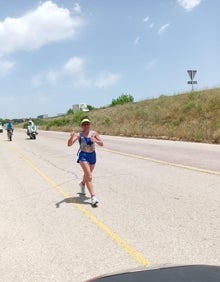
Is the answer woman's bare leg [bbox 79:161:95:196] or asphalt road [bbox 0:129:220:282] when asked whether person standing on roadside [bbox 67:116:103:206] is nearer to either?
woman's bare leg [bbox 79:161:95:196]

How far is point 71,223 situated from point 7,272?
2004 millimetres

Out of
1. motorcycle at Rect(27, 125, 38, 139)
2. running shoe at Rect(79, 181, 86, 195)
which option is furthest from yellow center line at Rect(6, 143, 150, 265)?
motorcycle at Rect(27, 125, 38, 139)

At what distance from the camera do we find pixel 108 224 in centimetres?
627

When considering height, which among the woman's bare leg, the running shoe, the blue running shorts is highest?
the blue running shorts

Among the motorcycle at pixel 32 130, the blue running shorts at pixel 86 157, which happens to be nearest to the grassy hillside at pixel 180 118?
the motorcycle at pixel 32 130

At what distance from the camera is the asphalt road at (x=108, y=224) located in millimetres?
4625

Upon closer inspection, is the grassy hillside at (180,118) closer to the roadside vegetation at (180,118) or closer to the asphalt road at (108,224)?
the roadside vegetation at (180,118)

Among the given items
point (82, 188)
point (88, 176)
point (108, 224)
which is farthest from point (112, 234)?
point (82, 188)

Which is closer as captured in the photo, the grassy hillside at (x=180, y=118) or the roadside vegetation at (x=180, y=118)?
the roadside vegetation at (x=180, y=118)

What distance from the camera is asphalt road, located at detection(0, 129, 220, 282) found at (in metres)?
4.62

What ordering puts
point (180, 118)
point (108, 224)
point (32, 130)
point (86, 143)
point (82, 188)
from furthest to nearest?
1. point (180, 118)
2. point (32, 130)
3. point (82, 188)
4. point (86, 143)
5. point (108, 224)

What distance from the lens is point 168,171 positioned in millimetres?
11359

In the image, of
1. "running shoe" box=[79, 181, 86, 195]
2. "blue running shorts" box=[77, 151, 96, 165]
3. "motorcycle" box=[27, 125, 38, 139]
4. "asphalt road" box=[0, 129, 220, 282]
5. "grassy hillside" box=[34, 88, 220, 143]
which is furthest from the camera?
"motorcycle" box=[27, 125, 38, 139]

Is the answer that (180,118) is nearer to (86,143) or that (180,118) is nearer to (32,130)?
(32,130)
